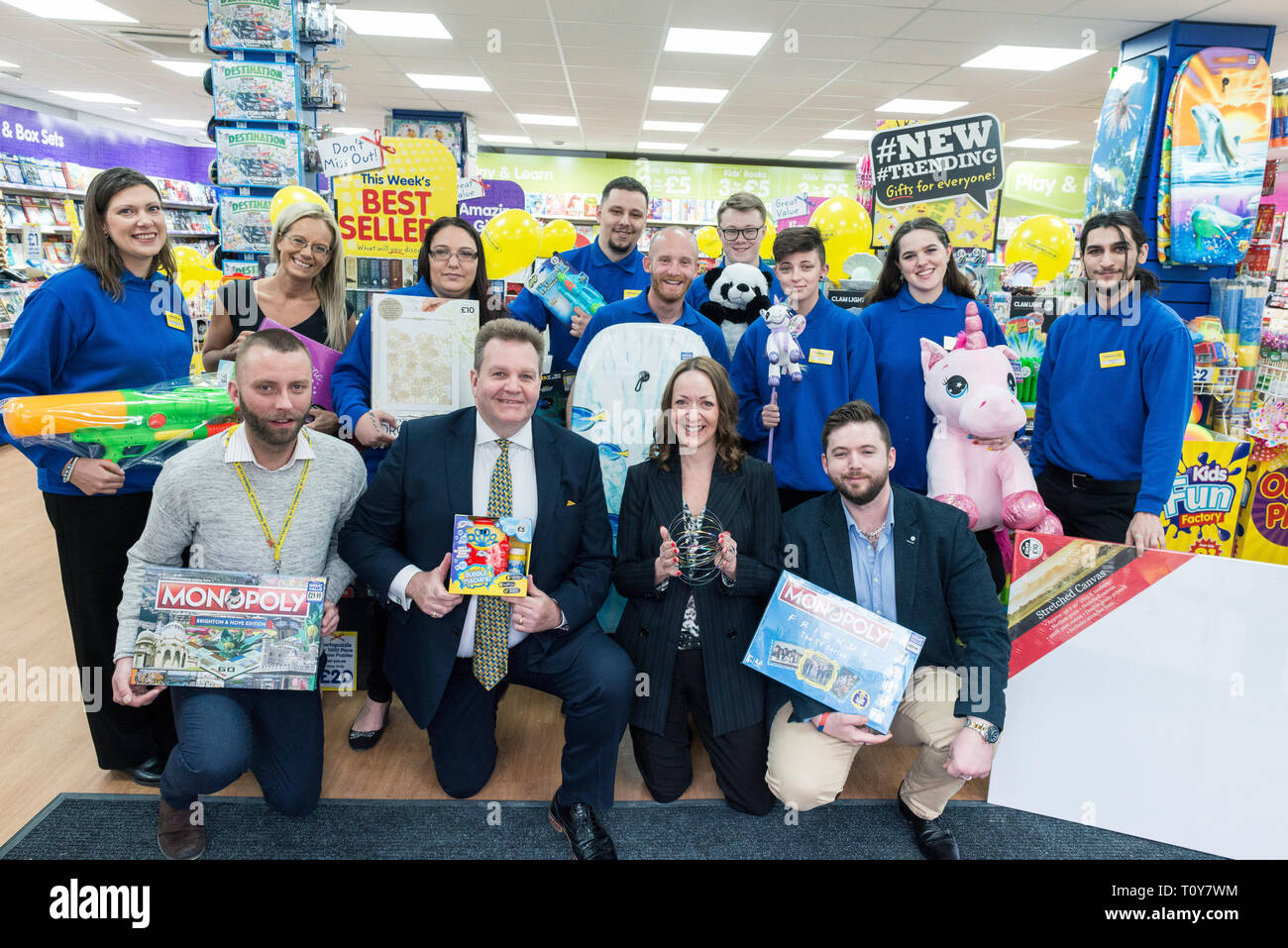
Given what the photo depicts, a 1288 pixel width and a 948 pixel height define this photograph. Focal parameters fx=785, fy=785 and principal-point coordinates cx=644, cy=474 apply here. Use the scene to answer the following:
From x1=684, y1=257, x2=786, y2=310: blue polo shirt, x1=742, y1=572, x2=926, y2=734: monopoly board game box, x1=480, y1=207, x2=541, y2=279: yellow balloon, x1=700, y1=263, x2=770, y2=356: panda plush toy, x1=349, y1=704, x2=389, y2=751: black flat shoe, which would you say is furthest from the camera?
x1=480, y1=207, x2=541, y2=279: yellow balloon

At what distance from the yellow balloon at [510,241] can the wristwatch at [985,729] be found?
3.80 metres

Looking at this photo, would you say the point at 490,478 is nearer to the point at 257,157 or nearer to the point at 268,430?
the point at 268,430

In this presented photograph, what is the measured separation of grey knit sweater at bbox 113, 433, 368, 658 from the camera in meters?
2.22

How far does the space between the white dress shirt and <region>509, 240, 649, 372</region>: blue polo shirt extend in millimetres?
1197

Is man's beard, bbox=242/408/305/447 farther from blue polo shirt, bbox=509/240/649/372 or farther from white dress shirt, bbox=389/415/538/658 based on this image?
blue polo shirt, bbox=509/240/649/372

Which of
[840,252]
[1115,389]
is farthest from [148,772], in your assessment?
[840,252]

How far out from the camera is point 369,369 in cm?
302

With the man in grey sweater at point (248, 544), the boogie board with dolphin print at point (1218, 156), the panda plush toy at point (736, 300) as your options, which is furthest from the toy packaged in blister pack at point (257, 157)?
the boogie board with dolphin print at point (1218, 156)

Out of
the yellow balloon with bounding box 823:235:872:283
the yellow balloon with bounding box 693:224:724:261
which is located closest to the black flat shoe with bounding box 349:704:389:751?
the yellow balloon with bounding box 823:235:872:283

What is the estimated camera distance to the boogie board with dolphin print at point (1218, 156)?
510 centimetres

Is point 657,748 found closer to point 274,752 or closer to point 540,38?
point 274,752

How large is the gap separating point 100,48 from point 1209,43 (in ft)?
33.9

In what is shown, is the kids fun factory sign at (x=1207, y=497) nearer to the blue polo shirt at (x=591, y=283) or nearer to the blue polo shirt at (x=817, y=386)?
the blue polo shirt at (x=817, y=386)
